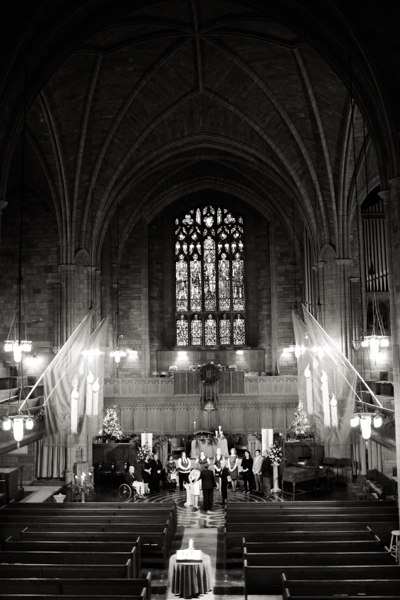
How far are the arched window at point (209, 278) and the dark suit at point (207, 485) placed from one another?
1660 centimetres

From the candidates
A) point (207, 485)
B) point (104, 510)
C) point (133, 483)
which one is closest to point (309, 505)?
point (207, 485)

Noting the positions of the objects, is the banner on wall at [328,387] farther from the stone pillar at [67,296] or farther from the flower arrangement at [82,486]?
the stone pillar at [67,296]

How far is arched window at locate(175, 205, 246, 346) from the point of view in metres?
36.2

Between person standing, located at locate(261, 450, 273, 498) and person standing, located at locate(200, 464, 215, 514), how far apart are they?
2725 mm

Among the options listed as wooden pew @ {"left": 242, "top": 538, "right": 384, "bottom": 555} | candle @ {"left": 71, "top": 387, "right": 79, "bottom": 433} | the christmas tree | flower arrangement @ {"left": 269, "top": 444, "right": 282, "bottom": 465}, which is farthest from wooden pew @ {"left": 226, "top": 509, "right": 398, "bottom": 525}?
the christmas tree

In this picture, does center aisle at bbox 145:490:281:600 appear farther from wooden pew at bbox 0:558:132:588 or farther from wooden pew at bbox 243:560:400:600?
wooden pew at bbox 0:558:132:588

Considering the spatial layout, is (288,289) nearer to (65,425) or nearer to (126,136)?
(126,136)

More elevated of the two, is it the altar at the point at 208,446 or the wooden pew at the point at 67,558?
the altar at the point at 208,446

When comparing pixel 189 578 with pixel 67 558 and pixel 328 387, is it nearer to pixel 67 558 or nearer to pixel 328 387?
pixel 67 558

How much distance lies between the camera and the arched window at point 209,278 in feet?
119

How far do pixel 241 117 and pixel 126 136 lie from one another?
463cm

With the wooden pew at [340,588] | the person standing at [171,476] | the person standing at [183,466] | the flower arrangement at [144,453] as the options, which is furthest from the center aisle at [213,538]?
the flower arrangement at [144,453]

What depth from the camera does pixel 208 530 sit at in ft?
58.0

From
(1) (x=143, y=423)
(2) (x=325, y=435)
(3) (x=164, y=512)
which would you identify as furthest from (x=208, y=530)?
(1) (x=143, y=423)
